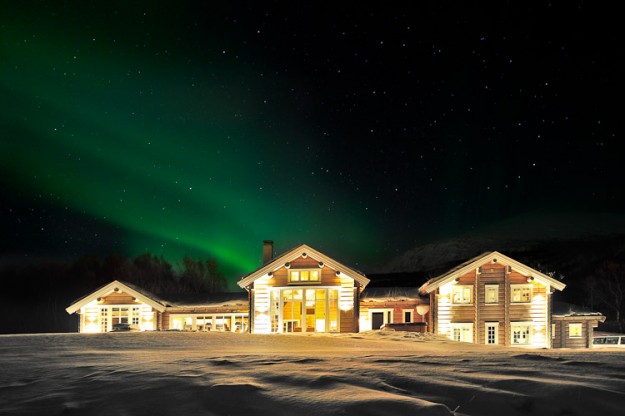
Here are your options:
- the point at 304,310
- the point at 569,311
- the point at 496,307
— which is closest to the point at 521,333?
the point at 496,307

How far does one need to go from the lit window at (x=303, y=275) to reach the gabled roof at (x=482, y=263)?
6.46 metres

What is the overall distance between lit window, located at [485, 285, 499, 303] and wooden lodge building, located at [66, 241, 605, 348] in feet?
0.19

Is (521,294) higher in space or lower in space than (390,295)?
higher

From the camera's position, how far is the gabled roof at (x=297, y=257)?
31.6m

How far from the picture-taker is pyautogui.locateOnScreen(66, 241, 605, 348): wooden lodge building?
31891 millimetres

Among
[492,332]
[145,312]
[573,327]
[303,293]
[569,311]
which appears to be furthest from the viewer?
[569,311]

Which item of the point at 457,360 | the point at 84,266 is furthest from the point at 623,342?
the point at 84,266

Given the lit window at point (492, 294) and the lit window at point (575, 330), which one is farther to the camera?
the lit window at point (575, 330)

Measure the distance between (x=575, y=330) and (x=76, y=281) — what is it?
7917 cm

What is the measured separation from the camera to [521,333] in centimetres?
3300

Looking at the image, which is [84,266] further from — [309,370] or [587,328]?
[309,370]

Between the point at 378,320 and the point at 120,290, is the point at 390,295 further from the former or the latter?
the point at 120,290

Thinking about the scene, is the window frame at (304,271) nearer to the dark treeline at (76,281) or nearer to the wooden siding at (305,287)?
the wooden siding at (305,287)

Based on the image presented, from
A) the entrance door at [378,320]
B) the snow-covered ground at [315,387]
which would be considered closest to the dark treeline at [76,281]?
the entrance door at [378,320]
